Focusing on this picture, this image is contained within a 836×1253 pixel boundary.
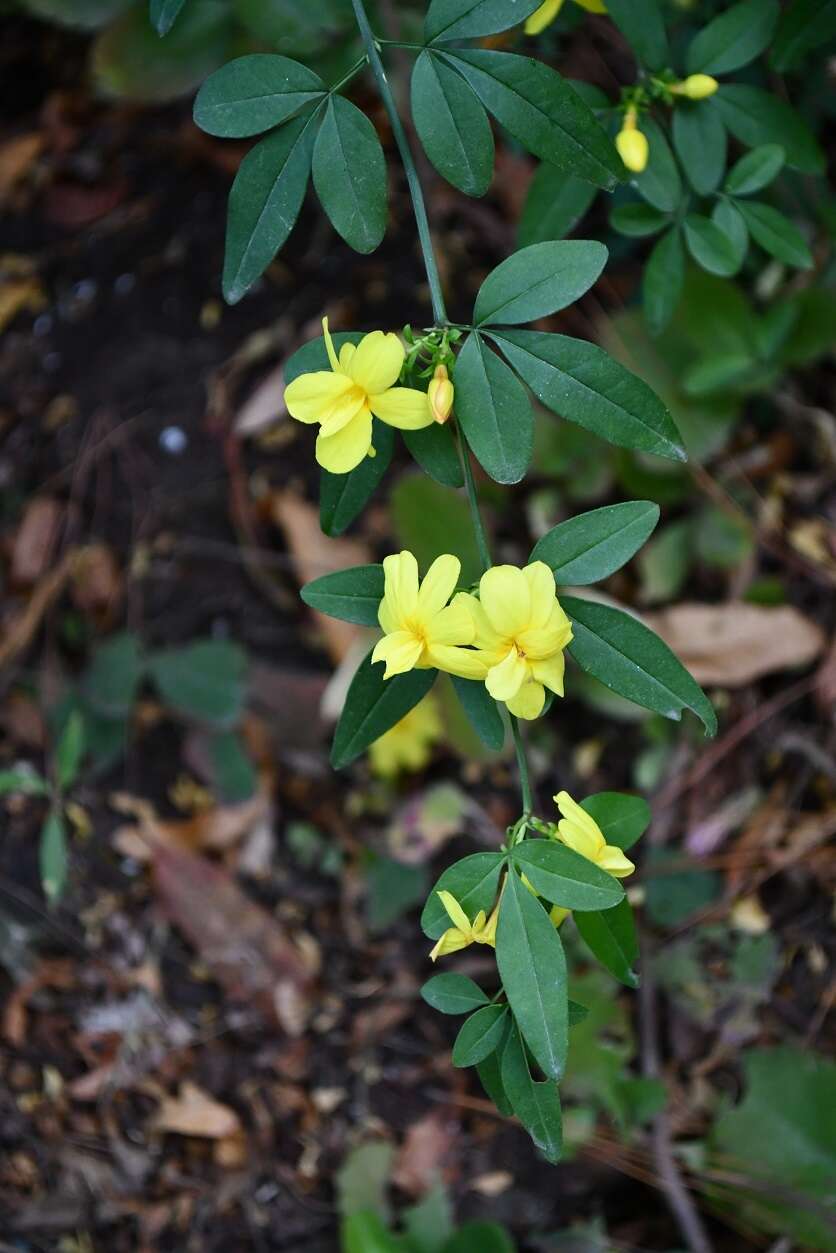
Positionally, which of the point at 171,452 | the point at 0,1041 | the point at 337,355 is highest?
the point at 337,355

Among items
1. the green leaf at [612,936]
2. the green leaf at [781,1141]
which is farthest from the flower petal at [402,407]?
the green leaf at [781,1141]

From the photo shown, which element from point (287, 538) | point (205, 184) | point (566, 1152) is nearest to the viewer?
point (566, 1152)

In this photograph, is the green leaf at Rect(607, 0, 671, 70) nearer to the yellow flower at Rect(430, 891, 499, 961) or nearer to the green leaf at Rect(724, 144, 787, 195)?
the green leaf at Rect(724, 144, 787, 195)

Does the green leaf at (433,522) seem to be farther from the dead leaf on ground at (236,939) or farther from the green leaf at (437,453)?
the green leaf at (437,453)

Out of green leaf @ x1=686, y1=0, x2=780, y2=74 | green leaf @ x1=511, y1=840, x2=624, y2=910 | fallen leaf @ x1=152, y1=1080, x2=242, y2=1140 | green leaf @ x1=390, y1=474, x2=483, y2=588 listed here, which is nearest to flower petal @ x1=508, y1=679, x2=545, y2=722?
green leaf @ x1=511, y1=840, x2=624, y2=910

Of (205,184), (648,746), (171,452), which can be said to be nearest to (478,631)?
(648,746)

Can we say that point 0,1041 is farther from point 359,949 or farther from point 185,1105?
point 359,949

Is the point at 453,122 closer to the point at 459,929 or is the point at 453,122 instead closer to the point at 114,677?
the point at 459,929

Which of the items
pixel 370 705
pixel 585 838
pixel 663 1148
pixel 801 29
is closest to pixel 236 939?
pixel 663 1148
